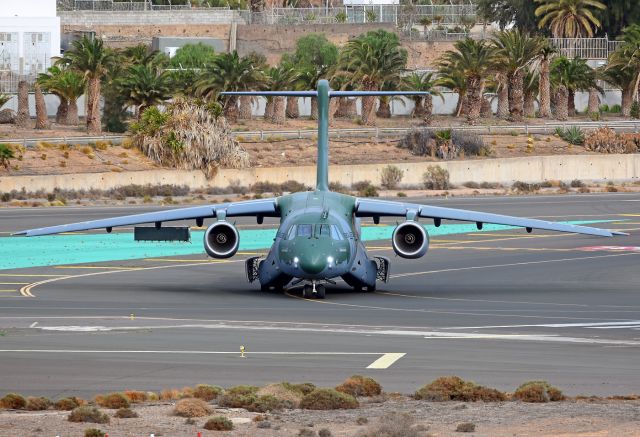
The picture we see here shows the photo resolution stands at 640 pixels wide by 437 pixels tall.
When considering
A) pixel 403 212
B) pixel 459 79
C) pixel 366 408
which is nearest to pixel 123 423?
pixel 366 408

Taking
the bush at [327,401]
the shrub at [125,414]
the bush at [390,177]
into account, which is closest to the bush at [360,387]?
the bush at [327,401]

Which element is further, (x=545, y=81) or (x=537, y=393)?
(x=545, y=81)

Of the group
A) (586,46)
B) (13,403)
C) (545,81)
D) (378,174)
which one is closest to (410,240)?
(13,403)

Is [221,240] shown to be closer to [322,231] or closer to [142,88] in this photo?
[322,231]

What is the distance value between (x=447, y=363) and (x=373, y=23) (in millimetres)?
98575

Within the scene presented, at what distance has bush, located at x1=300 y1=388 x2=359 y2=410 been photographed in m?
22.6

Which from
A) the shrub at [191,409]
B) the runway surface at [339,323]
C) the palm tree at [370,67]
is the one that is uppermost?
the palm tree at [370,67]

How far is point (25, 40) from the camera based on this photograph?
111250 millimetres

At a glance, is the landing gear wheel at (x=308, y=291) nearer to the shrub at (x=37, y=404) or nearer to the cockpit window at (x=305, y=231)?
the cockpit window at (x=305, y=231)

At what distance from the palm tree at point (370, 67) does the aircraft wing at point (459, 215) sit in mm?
53833

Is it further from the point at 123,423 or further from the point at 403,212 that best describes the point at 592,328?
the point at 123,423

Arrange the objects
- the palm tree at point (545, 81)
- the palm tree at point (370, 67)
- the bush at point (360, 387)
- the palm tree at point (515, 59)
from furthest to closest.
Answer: the palm tree at point (545, 81) → the palm tree at point (515, 59) → the palm tree at point (370, 67) → the bush at point (360, 387)

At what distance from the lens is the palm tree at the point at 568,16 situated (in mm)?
118438

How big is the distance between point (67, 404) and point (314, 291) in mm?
17890
